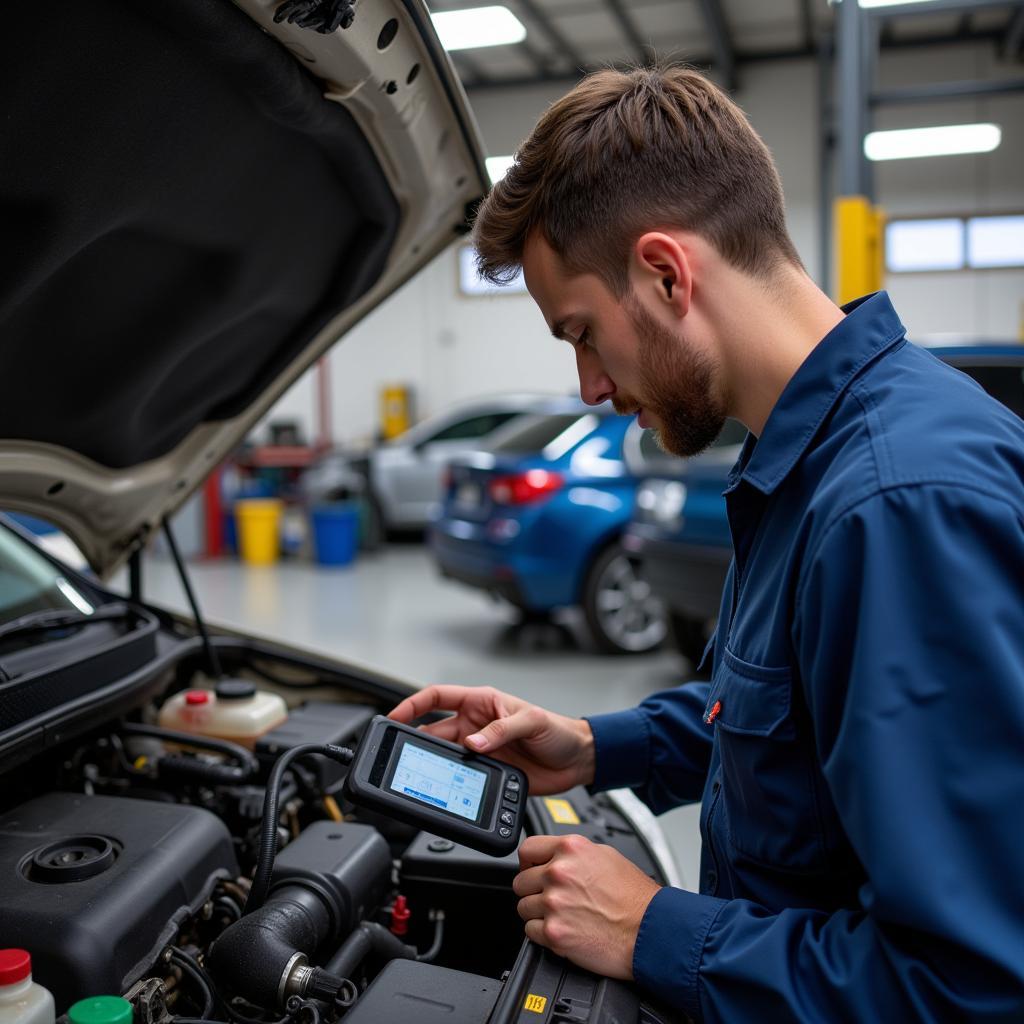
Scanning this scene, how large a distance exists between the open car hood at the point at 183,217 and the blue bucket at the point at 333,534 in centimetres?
711

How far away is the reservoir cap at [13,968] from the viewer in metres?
0.97

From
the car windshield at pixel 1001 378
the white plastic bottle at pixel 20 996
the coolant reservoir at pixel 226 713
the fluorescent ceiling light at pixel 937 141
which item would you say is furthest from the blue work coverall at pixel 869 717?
the fluorescent ceiling light at pixel 937 141

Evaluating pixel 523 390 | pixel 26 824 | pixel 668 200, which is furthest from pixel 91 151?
pixel 523 390

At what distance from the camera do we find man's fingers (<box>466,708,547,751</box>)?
4.53 feet

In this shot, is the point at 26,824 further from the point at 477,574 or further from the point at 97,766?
the point at 477,574

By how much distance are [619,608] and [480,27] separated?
692 centimetres

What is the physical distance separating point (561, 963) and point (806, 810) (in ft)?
1.05

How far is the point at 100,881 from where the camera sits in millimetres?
1247

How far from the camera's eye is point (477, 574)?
19.3 ft

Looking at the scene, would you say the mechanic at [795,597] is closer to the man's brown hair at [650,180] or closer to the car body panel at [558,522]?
the man's brown hair at [650,180]

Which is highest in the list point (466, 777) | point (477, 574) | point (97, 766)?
point (466, 777)

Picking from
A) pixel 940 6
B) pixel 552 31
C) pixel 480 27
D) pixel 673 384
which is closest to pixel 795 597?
pixel 673 384

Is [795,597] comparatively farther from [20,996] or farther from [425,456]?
[425,456]

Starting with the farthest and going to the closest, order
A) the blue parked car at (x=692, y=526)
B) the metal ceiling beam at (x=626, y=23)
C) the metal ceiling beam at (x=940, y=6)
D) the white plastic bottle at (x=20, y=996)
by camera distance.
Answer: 1. the metal ceiling beam at (x=626, y=23)
2. the metal ceiling beam at (x=940, y=6)
3. the blue parked car at (x=692, y=526)
4. the white plastic bottle at (x=20, y=996)
